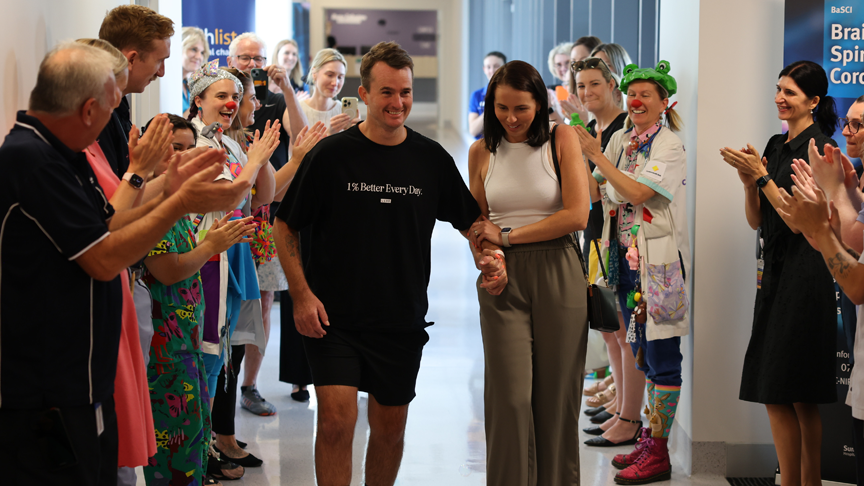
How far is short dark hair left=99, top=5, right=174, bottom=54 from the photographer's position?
2416 mm

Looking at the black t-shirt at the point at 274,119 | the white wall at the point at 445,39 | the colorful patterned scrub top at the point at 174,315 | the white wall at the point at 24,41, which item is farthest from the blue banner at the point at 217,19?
the white wall at the point at 445,39

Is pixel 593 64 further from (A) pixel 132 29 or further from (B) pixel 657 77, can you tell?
(A) pixel 132 29

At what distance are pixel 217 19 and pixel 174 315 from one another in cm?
467

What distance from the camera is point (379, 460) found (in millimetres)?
2783

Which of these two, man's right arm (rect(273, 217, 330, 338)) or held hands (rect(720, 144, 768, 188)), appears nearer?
man's right arm (rect(273, 217, 330, 338))

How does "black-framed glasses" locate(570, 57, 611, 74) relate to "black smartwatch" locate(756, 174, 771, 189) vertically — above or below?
above

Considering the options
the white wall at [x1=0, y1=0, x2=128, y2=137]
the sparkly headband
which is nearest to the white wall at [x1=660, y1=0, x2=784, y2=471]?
the sparkly headband

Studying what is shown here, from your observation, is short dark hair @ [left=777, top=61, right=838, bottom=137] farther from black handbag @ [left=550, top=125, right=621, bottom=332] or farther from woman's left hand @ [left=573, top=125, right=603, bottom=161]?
black handbag @ [left=550, top=125, right=621, bottom=332]

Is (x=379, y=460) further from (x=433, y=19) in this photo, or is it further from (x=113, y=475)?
(x=433, y=19)

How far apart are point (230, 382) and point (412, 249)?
142cm

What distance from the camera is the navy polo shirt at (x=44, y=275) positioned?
1.62 meters

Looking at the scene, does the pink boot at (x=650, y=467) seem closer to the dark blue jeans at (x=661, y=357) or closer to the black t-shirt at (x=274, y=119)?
the dark blue jeans at (x=661, y=357)

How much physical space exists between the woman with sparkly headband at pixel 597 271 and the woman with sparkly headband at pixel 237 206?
5.79 ft

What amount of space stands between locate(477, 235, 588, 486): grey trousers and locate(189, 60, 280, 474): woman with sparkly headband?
1066mm
